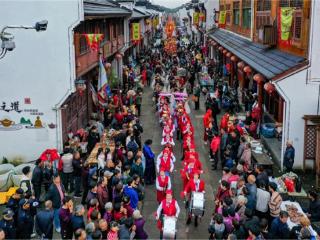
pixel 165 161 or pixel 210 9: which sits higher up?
pixel 210 9

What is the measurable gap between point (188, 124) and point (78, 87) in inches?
181

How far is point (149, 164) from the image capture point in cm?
1548

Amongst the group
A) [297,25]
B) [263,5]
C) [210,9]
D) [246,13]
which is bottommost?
[297,25]

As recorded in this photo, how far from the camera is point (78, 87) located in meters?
17.6

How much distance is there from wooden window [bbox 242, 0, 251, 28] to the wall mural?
61.5 feet

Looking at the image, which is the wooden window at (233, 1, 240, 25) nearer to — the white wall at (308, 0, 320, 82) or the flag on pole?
the flag on pole

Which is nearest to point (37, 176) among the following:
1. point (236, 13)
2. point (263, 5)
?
point (263, 5)

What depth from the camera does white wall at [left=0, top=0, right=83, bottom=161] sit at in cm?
1645

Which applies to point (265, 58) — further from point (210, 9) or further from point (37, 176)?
point (210, 9)

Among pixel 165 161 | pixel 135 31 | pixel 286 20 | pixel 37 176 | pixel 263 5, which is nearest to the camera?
pixel 37 176

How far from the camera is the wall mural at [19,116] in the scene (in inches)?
665

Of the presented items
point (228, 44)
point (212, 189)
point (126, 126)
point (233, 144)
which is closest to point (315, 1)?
point (233, 144)

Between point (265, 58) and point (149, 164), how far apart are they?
9236 millimetres

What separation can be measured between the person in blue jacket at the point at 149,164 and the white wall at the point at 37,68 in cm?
387
